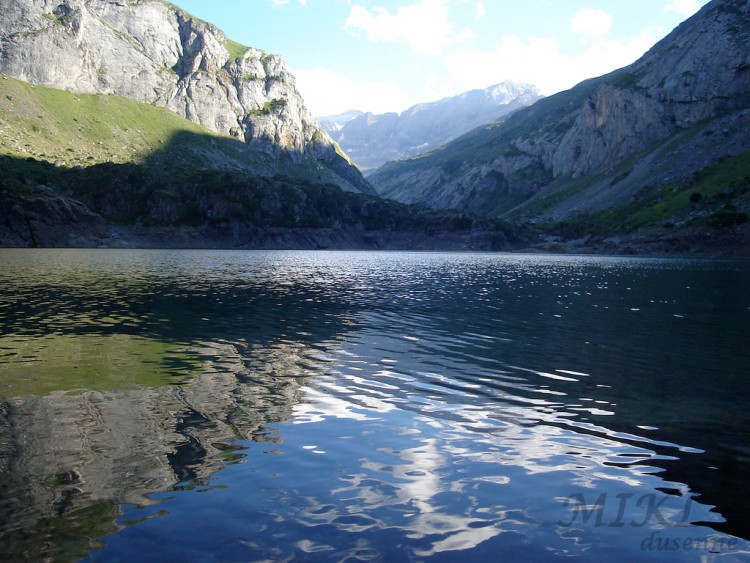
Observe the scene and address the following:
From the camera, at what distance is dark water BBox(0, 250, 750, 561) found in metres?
10.8

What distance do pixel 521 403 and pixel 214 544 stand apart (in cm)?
1373

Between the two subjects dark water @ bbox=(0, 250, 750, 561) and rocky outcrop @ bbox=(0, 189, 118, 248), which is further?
rocky outcrop @ bbox=(0, 189, 118, 248)

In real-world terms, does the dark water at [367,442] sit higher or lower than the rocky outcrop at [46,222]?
lower

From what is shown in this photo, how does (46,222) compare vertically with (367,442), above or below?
above

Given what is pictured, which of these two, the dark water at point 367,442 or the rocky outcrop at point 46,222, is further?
the rocky outcrop at point 46,222

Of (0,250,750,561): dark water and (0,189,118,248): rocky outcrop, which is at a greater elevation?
(0,189,118,248): rocky outcrop

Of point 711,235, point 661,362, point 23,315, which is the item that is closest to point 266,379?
point 661,362

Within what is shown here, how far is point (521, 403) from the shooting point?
68.4 feet

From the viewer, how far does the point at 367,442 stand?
16.2m

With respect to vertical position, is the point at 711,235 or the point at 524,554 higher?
the point at 711,235

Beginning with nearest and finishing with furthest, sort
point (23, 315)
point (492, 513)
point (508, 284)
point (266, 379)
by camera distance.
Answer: point (492, 513), point (266, 379), point (23, 315), point (508, 284)

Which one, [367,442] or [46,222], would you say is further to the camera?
[46,222]

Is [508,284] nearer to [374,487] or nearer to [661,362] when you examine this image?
[661,362]

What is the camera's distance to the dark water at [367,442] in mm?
10820
